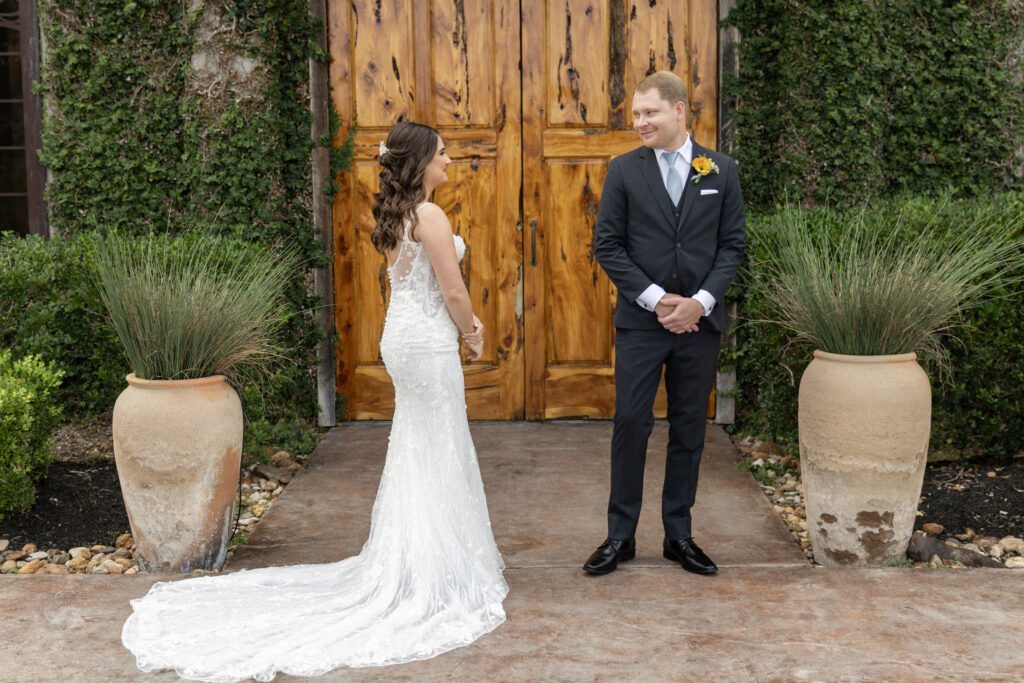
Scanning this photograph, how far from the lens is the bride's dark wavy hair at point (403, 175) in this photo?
12.4ft

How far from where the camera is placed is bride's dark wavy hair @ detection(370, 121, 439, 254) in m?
3.78

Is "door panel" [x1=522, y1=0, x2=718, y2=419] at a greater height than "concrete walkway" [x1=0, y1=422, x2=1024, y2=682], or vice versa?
"door panel" [x1=522, y1=0, x2=718, y2=419]

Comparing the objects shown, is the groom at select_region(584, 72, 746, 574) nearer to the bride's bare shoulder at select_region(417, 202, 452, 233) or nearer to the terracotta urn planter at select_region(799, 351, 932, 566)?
the terracotta urn planter at select_region(799, 351, 932, 566)

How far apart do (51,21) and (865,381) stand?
5.50 m

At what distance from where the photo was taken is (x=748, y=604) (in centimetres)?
384

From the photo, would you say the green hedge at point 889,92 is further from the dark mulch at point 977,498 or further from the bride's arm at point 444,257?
the bride's arm at point 444,257

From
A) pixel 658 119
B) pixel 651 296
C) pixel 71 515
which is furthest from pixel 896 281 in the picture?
pixel 71 515

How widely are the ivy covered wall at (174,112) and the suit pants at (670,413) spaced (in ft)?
9.75

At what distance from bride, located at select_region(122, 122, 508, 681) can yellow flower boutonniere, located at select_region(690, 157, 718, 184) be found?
1.01 metres

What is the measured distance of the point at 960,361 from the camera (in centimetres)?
530

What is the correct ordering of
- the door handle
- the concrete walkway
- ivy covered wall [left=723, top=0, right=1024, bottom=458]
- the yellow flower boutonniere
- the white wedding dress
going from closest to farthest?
the concrete walkway, the white wedding dress, the yellow flower boutonniere, ivy covered wall [left=723, top=0, right=1024, bottom=458], the door handle

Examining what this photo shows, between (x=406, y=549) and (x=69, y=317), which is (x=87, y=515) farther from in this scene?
(x=406, y=549)

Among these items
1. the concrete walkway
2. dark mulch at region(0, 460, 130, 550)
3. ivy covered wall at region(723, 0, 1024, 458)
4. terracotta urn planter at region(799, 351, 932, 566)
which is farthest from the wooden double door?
terracotta urn planter at region(799, 351, 932, 566)

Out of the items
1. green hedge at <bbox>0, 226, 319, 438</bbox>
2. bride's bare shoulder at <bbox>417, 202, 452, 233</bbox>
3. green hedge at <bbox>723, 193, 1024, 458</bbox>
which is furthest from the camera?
green hedge at <bbox>0, 226, 319, 438</bbox>
